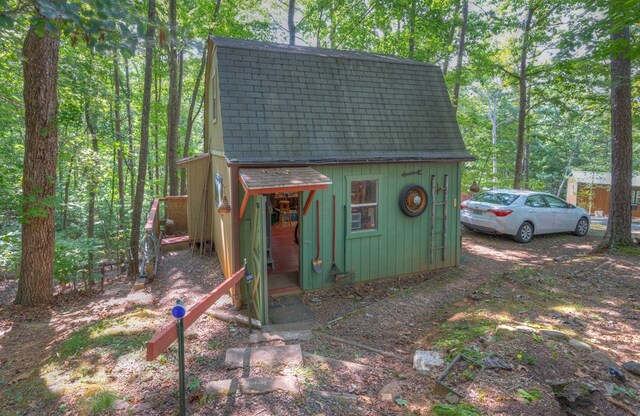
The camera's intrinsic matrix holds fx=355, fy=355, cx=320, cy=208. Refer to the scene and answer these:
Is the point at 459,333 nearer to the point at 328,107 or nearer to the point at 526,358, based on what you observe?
the point at 526,358

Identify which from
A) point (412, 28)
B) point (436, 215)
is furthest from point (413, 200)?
point (412, 28)

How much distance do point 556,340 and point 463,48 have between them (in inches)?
515

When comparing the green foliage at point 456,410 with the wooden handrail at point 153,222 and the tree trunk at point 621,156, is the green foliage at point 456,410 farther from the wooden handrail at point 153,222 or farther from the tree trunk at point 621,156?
the tree trunk at point 621,156

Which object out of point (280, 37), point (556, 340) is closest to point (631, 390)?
point (556, 340)

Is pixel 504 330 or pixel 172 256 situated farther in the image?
pixel 172 256

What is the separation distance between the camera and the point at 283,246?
9.42 metres

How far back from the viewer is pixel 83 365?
12.9ft

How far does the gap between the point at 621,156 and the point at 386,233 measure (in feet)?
19.6

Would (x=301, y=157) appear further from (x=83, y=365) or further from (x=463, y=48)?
(x=463, y=48)

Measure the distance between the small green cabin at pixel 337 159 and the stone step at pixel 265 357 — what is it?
1.24 meters

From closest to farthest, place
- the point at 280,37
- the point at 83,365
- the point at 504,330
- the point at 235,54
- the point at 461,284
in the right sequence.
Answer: the point at 83,365 < the point at 504,330 < the point at 235,54 < the point at 461,284 < the point at 280,37

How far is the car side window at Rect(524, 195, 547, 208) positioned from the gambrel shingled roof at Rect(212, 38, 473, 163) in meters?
3.75

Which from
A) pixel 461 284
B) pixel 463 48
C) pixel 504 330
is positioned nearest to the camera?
pixel 504 330

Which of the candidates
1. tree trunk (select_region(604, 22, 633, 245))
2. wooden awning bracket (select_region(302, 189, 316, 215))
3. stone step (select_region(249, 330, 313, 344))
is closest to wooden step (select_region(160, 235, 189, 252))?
Result: wooden awning bracket (select_region(302, 189, 316, 215))
